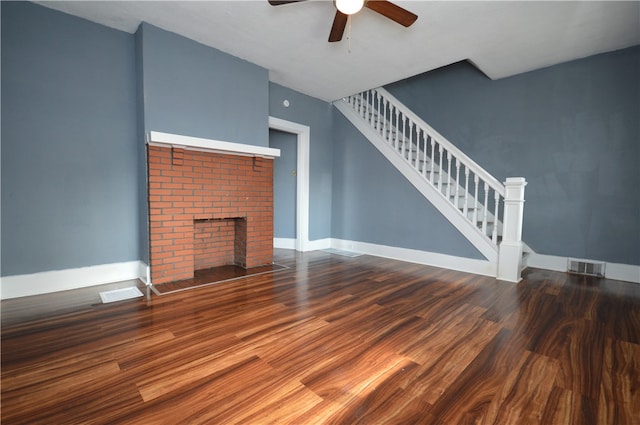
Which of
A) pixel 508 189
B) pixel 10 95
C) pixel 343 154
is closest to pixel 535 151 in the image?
pixel 508 189

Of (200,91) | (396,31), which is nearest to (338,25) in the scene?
(396,31)

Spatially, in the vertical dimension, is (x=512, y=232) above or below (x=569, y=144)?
below

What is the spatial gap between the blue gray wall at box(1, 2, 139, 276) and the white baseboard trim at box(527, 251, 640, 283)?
17.6 feet

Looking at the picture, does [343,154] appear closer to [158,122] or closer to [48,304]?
[158,122]

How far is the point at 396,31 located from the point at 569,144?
2852 mm

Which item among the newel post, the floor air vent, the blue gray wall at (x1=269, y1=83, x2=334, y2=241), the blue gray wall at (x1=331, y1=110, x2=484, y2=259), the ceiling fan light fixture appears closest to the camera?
the ceiling fan light fixture

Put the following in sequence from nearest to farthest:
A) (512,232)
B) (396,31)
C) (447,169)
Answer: (396,31)
(512,232)
(447,169)

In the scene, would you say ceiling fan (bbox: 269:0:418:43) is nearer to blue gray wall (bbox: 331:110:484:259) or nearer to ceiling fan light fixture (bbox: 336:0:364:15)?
ceiling fan light fixture (bbox: 336:0:364:15)

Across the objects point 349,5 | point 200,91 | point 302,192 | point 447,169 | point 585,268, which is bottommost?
point 585,268

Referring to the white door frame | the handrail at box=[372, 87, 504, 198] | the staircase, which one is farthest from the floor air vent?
the white door frame

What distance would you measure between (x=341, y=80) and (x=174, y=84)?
243 centimetres

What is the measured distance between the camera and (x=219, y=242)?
12.8ft

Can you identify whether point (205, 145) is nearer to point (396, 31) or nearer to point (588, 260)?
point (396, 31)

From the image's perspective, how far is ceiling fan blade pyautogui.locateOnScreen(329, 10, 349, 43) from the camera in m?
2.51
